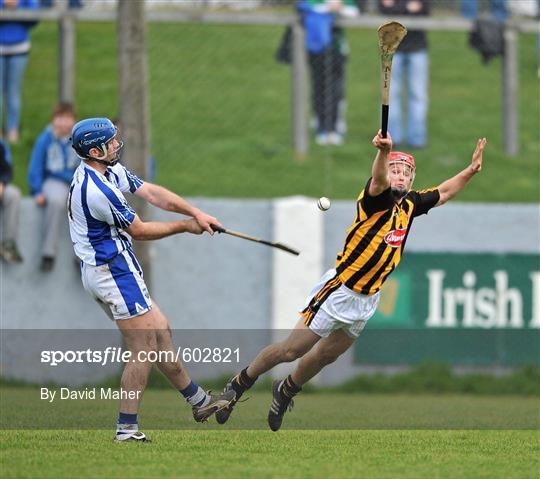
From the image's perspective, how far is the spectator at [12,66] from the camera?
16.0m

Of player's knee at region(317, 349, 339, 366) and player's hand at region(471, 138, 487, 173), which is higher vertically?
player's hand at region(471, 138, 487, 173)

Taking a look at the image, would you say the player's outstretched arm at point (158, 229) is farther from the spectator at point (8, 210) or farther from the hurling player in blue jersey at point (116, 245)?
the spectator at point (8, 210)

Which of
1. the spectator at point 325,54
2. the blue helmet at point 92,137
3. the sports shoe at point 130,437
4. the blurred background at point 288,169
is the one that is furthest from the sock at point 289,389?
the spectator at point 325,54

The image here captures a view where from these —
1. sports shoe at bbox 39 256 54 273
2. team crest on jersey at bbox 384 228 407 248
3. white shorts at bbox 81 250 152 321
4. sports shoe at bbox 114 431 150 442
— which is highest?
team crest on jersey at bbox 384 228 407 248

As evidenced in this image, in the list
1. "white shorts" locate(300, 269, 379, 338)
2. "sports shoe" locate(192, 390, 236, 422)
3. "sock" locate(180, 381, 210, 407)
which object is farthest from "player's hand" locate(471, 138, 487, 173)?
"sock" locate(180, 381, 210, 407)

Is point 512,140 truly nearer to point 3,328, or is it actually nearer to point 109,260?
point 3,328

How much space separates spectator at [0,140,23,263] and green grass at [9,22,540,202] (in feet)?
7.19

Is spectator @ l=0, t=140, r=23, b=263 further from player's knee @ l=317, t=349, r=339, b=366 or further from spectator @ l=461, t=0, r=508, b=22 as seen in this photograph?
spectator @ l=461, t=0, r=508, b=22

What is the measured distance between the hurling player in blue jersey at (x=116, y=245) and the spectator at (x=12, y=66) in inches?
278

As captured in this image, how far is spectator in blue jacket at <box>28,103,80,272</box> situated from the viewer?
47.6 ft

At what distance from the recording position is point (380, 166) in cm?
888

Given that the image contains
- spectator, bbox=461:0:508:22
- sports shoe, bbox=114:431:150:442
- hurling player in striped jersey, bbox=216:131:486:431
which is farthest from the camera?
spectator, bbox=461:0:508:22

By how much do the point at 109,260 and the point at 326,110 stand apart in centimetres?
814

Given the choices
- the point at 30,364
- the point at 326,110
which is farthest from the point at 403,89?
the point at 30,364
